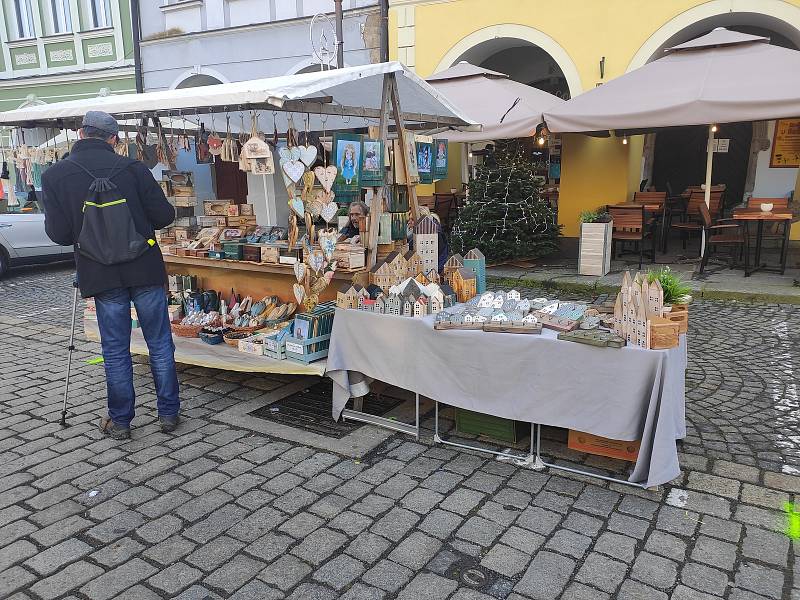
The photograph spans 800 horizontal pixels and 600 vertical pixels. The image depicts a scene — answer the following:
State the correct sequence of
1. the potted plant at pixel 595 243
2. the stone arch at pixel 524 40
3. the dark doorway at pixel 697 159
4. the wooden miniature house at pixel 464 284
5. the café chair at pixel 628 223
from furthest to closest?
the dark doorway at pixel 697 159
the stone arch at pixel 524 40
the café chair at pixel 628 223
the potted plant at pixel 595 243
the wooden miniature house at pixel 464 284

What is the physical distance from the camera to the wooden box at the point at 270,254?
480 cm

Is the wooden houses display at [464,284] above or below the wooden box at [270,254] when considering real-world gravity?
below

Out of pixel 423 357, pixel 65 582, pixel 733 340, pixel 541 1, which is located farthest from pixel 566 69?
pixel 65 582

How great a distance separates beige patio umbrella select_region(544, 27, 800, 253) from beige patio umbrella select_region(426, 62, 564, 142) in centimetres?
42

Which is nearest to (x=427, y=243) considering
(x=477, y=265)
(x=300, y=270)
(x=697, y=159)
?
(x=477, y=265)

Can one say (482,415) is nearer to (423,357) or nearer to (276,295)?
(423,357)

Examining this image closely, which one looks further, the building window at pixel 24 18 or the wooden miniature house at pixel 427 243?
the building window at pixel 24 18

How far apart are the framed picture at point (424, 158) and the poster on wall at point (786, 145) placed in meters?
7.81

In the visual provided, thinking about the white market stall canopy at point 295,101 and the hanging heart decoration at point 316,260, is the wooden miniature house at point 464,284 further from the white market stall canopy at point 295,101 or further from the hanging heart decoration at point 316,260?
the white market stall canopy at point 295,101

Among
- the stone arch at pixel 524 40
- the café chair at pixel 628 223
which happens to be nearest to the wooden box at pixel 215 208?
the café chair at pixel 628 223

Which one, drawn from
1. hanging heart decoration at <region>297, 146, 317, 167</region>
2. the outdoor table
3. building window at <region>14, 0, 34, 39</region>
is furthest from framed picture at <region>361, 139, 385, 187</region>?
building window at <region>14, 0, 34, 39</region>

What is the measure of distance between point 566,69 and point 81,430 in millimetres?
9059

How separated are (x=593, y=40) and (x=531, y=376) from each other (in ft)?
27.0

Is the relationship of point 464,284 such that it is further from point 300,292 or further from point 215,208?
point 215,208
